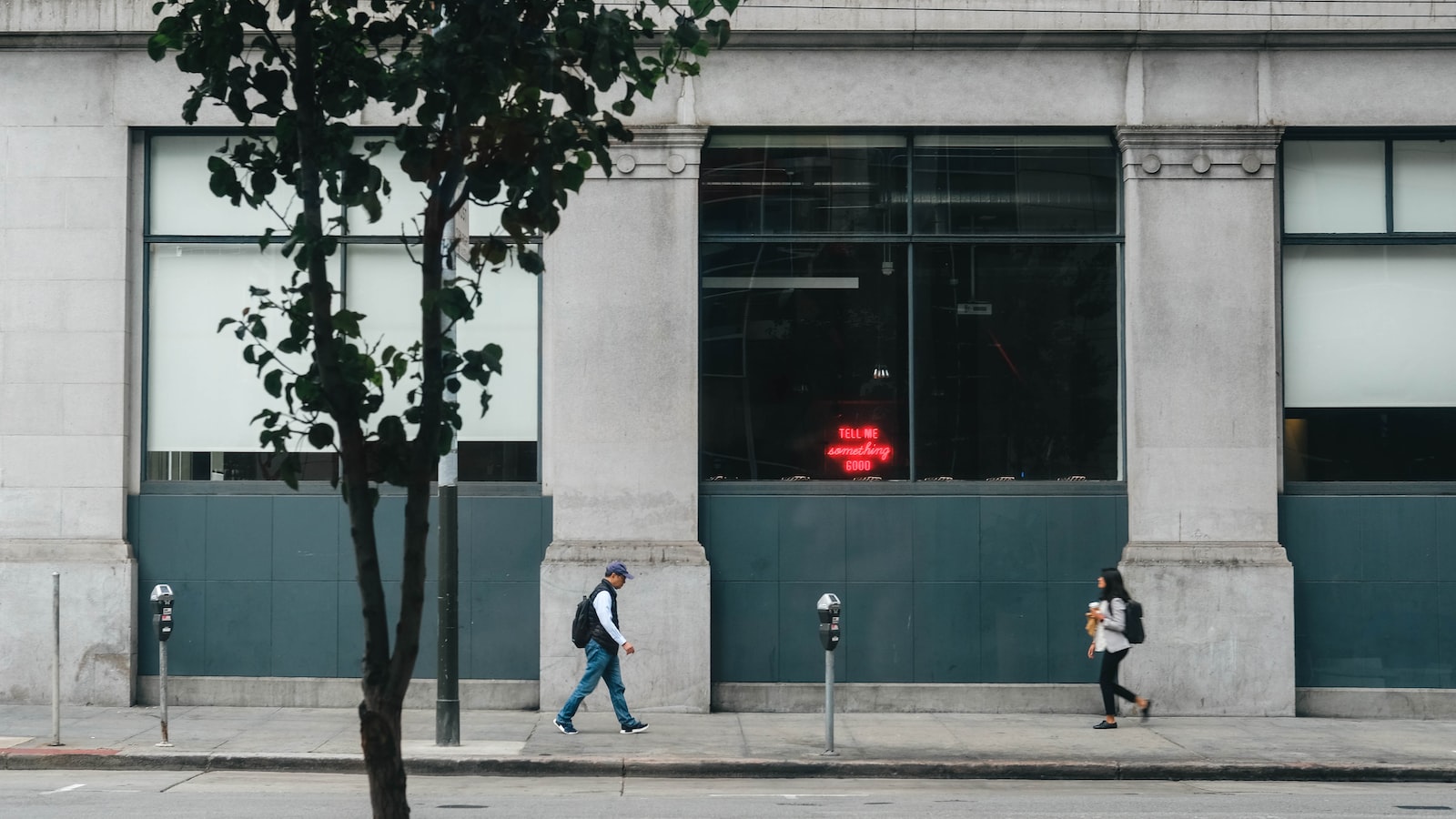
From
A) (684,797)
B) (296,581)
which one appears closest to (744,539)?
(684,797)

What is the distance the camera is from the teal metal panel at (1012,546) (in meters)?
15.8

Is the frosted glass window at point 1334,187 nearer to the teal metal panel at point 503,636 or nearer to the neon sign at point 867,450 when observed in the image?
the neon sign at point 867,450

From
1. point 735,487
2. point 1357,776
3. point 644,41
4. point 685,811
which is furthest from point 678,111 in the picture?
point 1357,776

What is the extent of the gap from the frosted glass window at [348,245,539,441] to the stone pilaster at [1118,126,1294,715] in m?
6.63

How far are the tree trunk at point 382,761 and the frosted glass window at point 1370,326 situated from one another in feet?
44.4

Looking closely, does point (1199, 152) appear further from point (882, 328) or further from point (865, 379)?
point (865, 379)

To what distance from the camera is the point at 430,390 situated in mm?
4898

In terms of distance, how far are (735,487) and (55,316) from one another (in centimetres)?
763

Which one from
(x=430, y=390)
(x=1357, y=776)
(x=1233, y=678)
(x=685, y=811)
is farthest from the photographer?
(x=1233, y=678)

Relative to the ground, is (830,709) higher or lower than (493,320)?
lower

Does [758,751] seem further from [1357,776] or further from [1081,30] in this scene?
[1081,30]

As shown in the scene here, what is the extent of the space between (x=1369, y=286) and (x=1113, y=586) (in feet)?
15.7

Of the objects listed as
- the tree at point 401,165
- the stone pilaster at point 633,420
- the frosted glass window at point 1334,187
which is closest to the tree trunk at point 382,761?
the tree at point 401,165

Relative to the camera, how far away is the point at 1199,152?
52.0 feet
